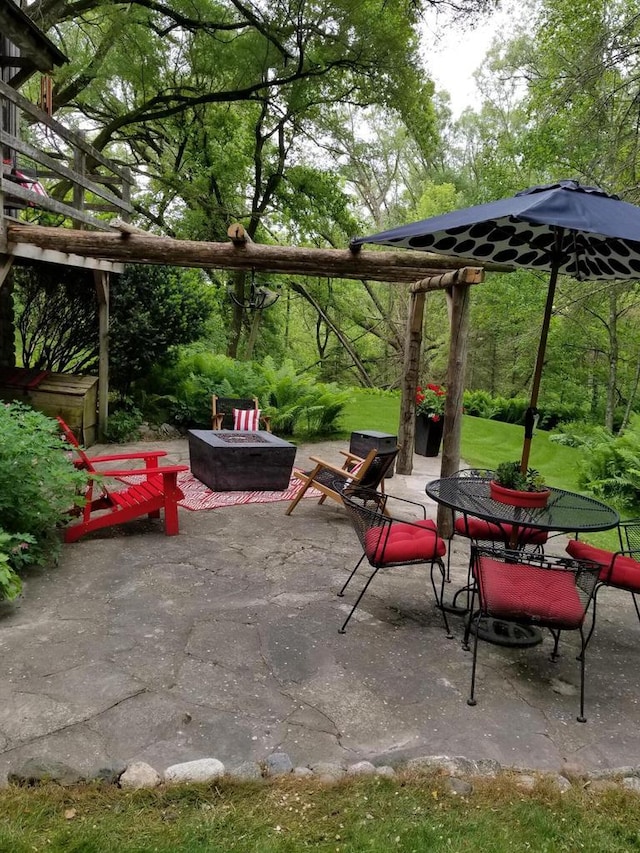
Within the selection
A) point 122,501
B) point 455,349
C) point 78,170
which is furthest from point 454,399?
point 78,170

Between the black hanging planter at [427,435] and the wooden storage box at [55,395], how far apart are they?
499 centimetres

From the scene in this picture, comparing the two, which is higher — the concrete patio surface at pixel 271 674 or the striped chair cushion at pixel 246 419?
the striped chair cushion at pixel 246 419

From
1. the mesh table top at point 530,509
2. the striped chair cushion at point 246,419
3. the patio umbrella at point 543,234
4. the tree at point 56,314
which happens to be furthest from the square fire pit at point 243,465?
the tree at point 56,314

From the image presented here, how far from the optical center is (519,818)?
2.06 m

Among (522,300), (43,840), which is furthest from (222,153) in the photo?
(43,840)

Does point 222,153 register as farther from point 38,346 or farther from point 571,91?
point 571,91

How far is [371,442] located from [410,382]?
106 cm

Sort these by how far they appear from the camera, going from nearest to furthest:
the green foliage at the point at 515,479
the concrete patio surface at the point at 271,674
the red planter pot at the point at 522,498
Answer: the concrete patio surface at the point at 271,674 < the red planter pot at the point at 522,498 < the green foliage at the point at 515,479

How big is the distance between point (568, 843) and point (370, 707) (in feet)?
3.11

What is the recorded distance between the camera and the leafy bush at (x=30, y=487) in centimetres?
374

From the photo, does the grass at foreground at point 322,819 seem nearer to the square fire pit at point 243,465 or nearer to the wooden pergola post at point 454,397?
the wooden pergola post at point 454,397

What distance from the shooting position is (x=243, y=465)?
6.39 meters

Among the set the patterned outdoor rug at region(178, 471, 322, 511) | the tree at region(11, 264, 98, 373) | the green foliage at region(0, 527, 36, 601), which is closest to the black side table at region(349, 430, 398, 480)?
the patterned outdoor rug at region(178, 471, 322, 511)

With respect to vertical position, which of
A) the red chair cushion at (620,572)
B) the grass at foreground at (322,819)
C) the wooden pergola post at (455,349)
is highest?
the wooden pergola post at (455,349)
